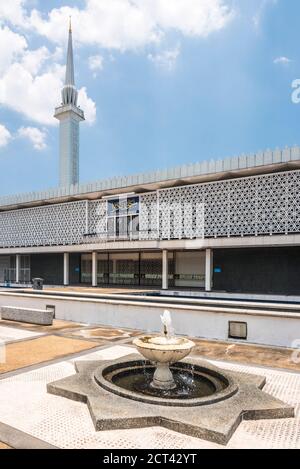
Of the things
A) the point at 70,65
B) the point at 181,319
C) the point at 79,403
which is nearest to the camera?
the point at 79,403

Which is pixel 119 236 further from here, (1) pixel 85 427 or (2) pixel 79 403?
(1) pixel 85 427

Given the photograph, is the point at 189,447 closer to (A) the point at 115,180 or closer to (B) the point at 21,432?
(B) the point at 21,432

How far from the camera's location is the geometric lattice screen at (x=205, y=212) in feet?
77.8

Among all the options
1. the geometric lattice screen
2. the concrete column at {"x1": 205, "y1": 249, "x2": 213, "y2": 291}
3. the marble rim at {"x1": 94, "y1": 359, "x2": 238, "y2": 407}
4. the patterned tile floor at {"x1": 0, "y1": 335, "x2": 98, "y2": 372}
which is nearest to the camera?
the marble rim at {"x1": 94, "y1": 359, "x2": 238, "y2": 407}

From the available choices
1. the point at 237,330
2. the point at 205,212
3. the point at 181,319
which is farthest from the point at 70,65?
the point at 237,330

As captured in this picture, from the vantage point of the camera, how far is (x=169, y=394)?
668cm

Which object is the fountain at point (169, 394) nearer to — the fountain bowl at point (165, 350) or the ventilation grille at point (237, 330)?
the fountain bowl at point (165, 350)

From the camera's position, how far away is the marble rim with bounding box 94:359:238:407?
5.79 metres

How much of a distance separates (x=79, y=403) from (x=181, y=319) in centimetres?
753

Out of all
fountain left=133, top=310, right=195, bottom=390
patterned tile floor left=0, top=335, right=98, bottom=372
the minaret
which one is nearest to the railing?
patterned tile floor left=0, top=335, right=98, bottom=372

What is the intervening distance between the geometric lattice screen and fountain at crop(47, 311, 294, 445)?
710 inches

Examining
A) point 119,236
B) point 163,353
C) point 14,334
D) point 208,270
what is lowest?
point 14,334

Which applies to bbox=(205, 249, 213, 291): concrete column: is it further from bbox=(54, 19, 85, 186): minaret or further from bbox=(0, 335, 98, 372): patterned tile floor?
bbox=(54, 19, 85, 186): minaret
